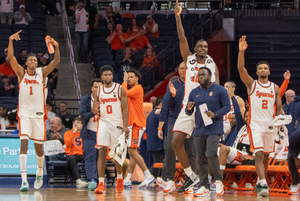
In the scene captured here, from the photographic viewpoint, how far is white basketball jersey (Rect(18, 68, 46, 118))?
8.48 meters

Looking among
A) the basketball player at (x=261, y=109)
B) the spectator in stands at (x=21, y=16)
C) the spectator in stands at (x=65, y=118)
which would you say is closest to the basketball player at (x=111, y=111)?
the basketball player at (x=261, y=109)

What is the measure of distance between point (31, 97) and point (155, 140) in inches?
119

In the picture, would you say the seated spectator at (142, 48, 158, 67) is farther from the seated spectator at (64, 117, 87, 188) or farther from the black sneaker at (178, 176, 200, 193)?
the black sneaker at (178, 176, 200, 193)

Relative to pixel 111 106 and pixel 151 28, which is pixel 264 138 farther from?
pixel 151 28

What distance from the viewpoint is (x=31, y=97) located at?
8.50m

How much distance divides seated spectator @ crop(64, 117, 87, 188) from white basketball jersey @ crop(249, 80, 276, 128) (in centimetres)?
399

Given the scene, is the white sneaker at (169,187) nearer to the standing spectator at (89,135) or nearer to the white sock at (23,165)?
the standing spectator at (89,135)

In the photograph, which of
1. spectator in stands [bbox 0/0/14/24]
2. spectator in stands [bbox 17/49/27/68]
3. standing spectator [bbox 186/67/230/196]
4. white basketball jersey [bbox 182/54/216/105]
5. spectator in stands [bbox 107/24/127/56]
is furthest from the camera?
spectator in stands [bbox 0/0/14/24]

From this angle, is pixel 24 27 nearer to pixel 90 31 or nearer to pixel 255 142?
pixel 90 31

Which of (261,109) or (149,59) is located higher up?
(149,59)

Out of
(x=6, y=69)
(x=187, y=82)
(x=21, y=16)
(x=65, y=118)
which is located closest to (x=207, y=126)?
(x=187, y=82)

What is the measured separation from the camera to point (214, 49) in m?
15.7

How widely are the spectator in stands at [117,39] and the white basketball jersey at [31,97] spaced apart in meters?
7.76

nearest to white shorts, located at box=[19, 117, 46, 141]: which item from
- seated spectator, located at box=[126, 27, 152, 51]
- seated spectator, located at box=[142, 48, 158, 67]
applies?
seated spectator, located at box=[142, 48, 158, 67]
